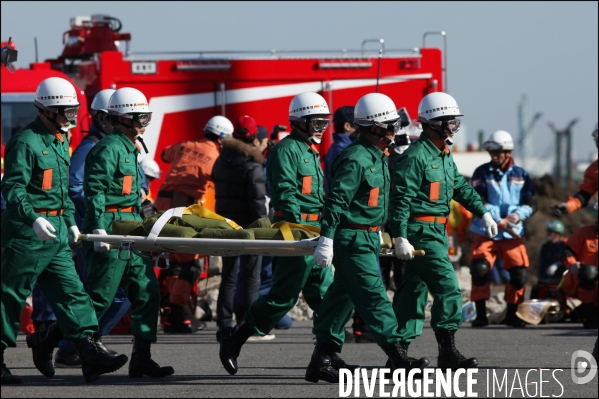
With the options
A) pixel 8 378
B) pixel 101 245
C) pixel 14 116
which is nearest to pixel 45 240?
pixel 101 245

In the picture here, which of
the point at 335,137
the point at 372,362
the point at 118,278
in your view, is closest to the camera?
the point at 118,278

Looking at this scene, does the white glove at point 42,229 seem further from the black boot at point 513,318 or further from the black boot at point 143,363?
the black boot at point 513,318

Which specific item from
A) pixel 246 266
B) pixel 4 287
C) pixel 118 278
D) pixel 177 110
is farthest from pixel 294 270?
pixel 177 110

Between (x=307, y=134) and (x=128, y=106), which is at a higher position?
(x=128, y=106)

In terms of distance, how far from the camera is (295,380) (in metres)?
8.97

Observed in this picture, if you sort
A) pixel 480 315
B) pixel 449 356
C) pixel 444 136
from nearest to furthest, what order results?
pixel 449 356, pixel 444 136, pixel 480 315

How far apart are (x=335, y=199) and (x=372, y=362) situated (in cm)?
205

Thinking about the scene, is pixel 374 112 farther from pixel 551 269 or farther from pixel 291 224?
pixel 551 269

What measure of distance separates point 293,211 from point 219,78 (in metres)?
7.80

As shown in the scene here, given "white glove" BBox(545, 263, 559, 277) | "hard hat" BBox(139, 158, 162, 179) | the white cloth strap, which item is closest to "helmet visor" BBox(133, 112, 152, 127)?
the white cloth strap

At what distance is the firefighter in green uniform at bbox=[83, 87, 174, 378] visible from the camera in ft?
29.4

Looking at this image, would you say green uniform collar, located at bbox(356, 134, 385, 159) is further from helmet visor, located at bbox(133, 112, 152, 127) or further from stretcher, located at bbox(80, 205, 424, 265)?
helmet visor, located at bbox(133, 112, 152, 127)

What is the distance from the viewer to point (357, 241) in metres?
8.57

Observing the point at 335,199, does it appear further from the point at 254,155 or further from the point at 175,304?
the point at 175,304
